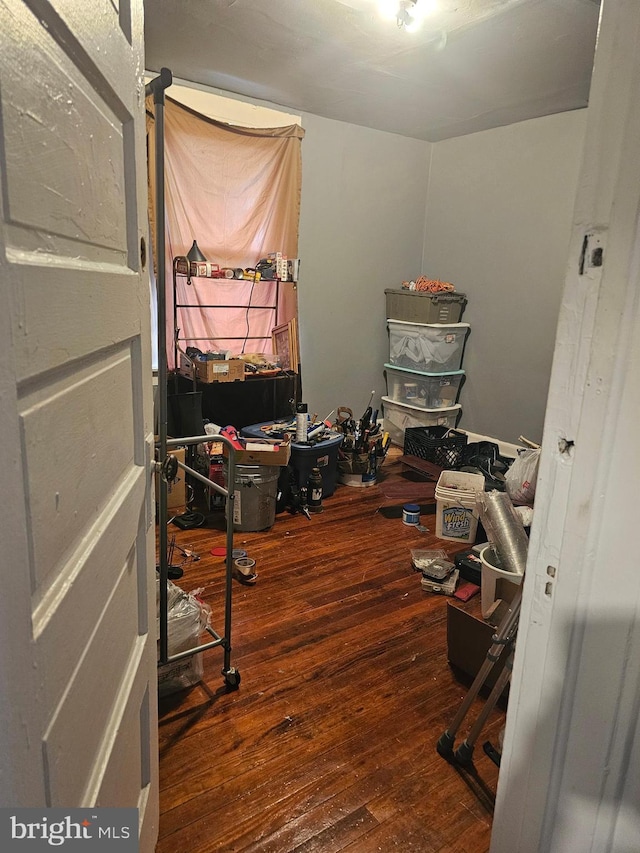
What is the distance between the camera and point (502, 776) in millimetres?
1081

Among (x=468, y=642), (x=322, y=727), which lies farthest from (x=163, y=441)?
(x=468, y=642)

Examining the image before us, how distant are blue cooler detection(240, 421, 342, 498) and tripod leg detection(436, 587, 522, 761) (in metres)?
1.94

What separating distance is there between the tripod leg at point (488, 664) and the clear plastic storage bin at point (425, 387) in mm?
3036

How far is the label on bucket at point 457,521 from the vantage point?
3.11m

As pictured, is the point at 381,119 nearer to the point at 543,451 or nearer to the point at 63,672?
the point at 543,451

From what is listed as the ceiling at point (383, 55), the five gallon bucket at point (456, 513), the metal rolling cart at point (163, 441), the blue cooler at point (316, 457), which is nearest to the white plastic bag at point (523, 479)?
the five gallon bucket at point (456, 513)

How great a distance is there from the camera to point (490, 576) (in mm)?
2064

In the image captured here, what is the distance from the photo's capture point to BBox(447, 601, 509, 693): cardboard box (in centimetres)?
190

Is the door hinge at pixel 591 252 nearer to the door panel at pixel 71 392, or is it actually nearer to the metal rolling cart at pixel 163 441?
the door panel at pixel 71 392

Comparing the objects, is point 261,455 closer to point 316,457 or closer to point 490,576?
point 316,457

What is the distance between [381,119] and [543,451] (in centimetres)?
398

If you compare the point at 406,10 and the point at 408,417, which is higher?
the point at 406,10

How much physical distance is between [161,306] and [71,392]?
37.2 inches

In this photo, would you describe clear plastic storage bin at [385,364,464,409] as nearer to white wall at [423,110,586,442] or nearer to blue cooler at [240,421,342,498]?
white wall at [423,110,586,442]
